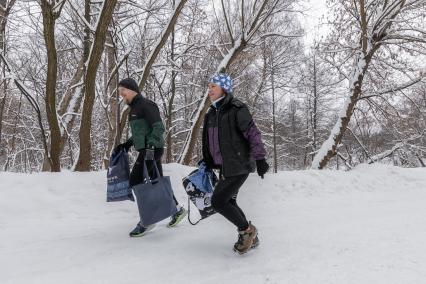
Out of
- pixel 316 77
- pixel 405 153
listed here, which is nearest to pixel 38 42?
pixel 405 153

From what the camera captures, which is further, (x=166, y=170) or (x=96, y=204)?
(x=166, y=170)

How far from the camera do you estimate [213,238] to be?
14.2 feet

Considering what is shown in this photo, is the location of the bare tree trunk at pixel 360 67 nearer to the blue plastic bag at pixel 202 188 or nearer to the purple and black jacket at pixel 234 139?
the blue plastic bag at pixel 202 188

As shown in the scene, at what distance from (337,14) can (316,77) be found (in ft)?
58.0

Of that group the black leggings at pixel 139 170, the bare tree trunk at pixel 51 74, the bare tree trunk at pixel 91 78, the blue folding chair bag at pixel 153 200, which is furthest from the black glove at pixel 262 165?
the bare tree trunk at pixel 51 74

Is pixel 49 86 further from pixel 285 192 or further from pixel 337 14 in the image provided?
pixel 337 14

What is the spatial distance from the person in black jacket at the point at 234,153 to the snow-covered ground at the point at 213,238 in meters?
0.35

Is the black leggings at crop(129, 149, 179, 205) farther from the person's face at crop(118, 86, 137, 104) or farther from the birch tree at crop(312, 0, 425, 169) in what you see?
the birch tree at crop(312, 0, 425, 169)

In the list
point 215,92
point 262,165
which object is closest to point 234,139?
point 262,165

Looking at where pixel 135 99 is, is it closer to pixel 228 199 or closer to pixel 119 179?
pixel 119 179

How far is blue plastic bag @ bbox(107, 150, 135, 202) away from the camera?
4.50 m

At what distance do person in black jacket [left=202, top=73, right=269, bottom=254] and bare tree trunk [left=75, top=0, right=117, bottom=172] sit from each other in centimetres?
333

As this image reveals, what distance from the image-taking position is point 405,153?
1499 centimetres

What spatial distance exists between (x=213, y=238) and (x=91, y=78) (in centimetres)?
373
